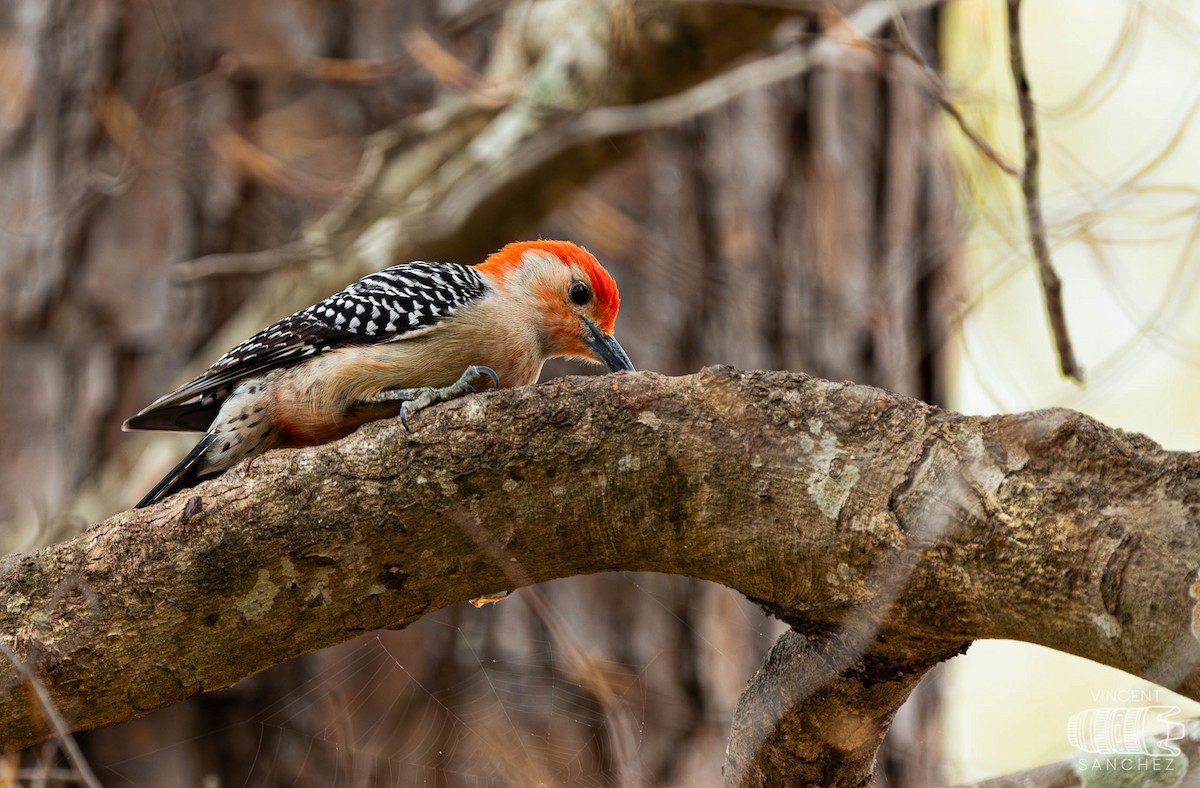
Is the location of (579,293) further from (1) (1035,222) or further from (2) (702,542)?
(2) (702,542)

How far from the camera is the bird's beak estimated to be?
4.90 m

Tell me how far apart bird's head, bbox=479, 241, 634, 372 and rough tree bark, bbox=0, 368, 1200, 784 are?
2.25 meters

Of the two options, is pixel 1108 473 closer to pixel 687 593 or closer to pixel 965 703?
pixel 687 593

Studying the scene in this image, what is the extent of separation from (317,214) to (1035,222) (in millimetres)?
4093

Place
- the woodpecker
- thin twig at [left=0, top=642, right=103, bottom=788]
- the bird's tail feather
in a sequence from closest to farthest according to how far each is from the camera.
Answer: thin twig at [left=0, top=642, right=103, bottom=788] → the bird's tail feather → the woodpecker

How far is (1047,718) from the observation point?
5.52 metres

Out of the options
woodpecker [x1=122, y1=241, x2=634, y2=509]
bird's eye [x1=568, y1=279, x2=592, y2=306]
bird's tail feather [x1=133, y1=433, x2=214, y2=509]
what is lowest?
bird's tail feather [x1=133, y1=433, x2=214, y2=509]

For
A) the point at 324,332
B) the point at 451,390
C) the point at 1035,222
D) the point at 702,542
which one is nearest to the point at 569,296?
the point at 324,332

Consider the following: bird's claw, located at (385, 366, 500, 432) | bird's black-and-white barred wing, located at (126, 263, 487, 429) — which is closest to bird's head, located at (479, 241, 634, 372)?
bird's black-and-white barred wing, located at (126, 263, 487, 429)

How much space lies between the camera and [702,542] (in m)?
2.43

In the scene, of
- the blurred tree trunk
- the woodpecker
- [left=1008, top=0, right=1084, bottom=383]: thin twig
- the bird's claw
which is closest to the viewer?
[left=1008, top=0, right=1084, bottom=383]: thin twig

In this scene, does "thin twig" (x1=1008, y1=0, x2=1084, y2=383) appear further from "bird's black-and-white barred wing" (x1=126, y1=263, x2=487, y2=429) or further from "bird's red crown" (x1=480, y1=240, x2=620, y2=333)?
"bird's black-and-white barred wing" (x1=126, y1=263, x2=487, y2=429)

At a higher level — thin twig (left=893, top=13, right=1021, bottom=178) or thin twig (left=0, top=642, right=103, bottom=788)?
thin twig (left=893, top=13, right=1021, bottom=178)

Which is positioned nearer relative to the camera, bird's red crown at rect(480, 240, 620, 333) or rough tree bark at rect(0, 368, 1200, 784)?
rough tree bark at rect(0, 368, 1200, 784)
